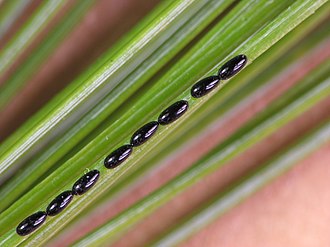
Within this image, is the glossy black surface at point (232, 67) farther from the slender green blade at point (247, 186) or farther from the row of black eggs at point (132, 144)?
the slender green blade at point (247, 186)

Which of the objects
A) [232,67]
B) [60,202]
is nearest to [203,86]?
[232,67]

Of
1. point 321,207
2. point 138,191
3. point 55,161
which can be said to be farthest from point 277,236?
point 55,161

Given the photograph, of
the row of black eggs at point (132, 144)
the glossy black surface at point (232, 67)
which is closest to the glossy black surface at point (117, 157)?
the row of black eggs at point (132, 144)

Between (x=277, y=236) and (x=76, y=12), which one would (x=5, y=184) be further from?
(x=277, y=236)

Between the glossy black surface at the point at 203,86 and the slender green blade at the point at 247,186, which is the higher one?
the glossy black surface at the point at 203,86

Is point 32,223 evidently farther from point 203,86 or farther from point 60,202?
point 203,86

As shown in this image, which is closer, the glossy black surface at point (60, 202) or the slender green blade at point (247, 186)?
the glossy black surface at point (60, 202)
